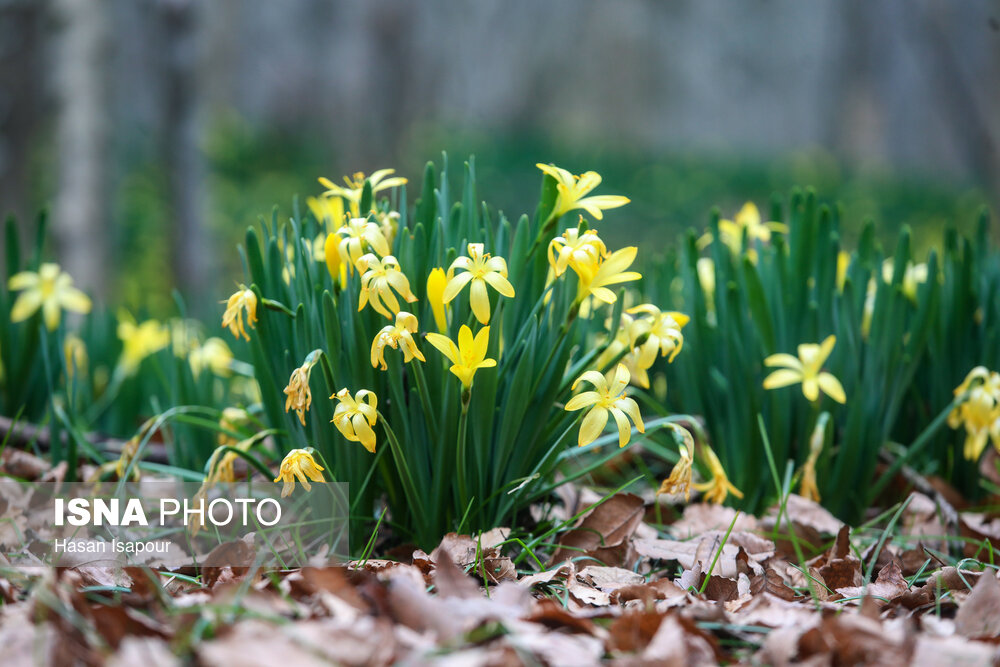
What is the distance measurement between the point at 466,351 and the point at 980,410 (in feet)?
3.89

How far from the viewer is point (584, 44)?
10.8 meters

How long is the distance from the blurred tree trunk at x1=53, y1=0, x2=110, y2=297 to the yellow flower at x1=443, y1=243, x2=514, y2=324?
11.2 feet

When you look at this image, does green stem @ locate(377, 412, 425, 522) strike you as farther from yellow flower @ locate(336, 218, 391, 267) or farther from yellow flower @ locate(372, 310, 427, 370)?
yellow flower @ locate(336, 218, 391, 267)

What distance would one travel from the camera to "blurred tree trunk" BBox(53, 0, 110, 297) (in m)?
4.00

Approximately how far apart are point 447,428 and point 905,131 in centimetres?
1266

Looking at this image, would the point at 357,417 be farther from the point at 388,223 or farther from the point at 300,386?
the point at 388,223

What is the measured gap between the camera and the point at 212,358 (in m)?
2.25

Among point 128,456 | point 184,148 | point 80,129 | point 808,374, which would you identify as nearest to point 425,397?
point 128,456

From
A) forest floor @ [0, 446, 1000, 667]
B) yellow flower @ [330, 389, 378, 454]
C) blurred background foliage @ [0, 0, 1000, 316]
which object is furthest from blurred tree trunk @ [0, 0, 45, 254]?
forest floor @ [0, 446, 1000, 667]

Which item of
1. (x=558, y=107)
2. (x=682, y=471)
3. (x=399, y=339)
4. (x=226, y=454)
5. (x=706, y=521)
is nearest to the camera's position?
(x=399, y=339)

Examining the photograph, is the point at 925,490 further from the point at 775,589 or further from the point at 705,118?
the point at 705,118

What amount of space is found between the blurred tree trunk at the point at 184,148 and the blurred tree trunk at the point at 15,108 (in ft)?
2.84

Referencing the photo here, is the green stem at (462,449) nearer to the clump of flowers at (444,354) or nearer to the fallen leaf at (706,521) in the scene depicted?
the clump of flowers at (444,354)

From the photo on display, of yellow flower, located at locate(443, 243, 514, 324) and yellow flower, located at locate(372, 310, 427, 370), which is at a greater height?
yellow flower, located at locate(443, 243, 514, 324)
